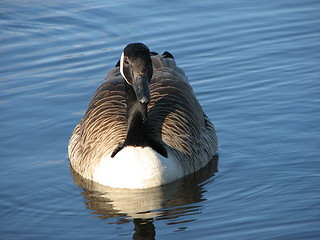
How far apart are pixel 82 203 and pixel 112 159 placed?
2.66ft

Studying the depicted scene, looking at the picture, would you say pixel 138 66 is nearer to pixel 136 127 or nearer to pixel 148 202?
pixel 136 127

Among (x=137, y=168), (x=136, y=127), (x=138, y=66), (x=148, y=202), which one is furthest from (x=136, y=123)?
(x=148, y=202)

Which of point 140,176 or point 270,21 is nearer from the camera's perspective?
point 140,176

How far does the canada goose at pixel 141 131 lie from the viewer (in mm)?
10586

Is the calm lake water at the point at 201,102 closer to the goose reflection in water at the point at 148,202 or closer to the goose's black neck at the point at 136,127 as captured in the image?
the goose reflection in water at the point at 148,202

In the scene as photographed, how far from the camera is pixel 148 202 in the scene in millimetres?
10414

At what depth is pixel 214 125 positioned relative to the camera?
13156 mm

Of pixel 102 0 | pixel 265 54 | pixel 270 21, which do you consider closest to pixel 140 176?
pixel 265 54

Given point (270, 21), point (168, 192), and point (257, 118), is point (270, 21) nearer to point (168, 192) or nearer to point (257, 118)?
point (257, 118)

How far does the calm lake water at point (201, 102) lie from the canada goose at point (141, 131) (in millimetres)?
268

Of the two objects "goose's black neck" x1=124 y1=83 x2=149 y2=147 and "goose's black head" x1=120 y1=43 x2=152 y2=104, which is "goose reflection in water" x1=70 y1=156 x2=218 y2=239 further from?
"goose's black head" x1=120 y1=43 x2=152 y2=104

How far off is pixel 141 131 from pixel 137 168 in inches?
22.2

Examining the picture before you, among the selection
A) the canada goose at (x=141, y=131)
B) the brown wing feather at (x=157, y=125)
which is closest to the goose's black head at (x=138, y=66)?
the canada goose at (x=141, y=131)

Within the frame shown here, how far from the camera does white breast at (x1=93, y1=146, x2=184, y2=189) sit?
10.6 m
